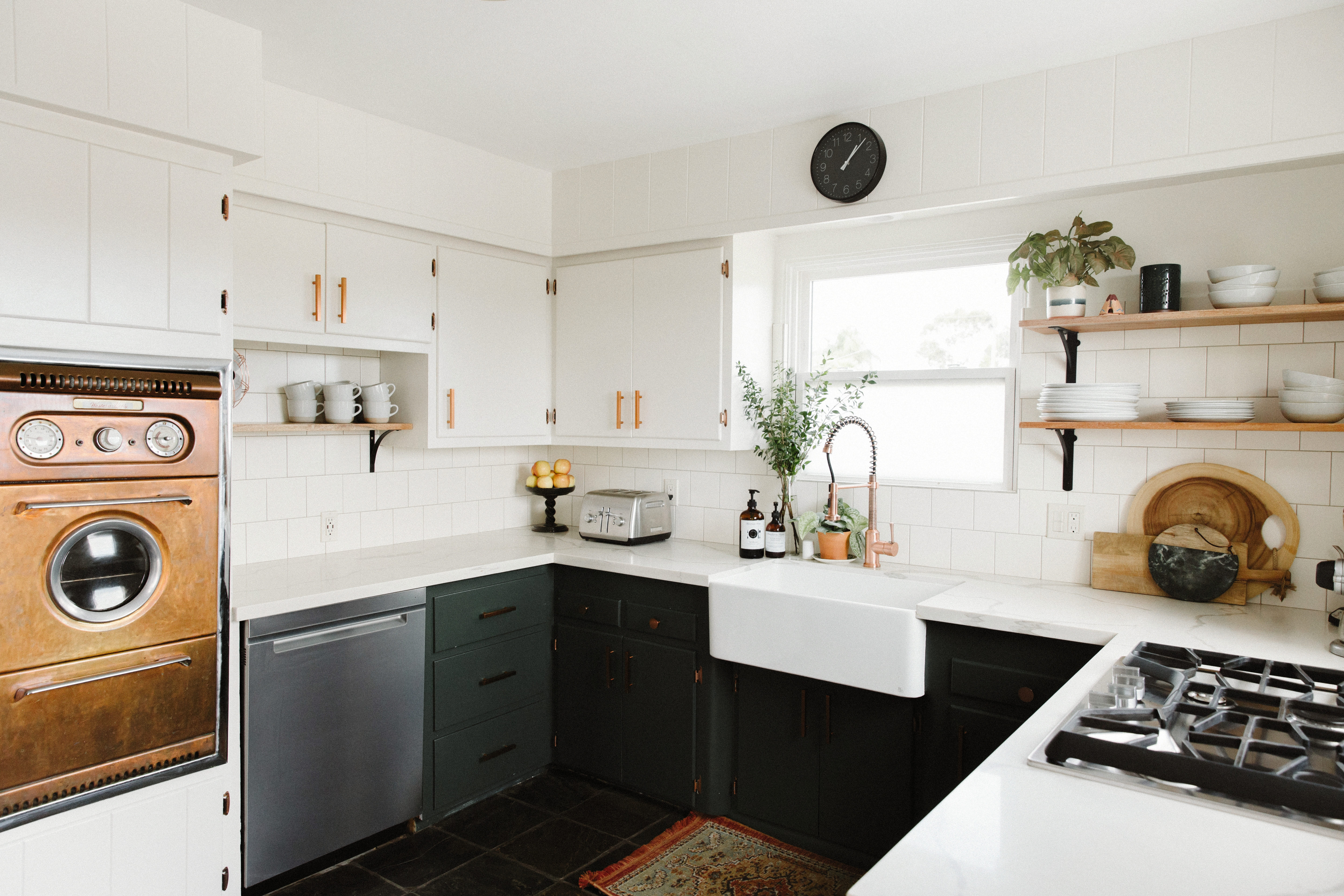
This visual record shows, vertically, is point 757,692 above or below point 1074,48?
below

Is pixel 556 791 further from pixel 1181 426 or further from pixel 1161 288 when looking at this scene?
pixel 1161 288

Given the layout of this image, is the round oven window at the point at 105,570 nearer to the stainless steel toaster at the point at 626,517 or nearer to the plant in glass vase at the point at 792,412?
the stainless steel toaster at the point at 626,517

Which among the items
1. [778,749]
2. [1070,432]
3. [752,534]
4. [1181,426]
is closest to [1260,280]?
[1181,426]

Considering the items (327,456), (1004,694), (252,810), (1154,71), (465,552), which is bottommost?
(252,810)

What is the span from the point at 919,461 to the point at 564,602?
4.81ft

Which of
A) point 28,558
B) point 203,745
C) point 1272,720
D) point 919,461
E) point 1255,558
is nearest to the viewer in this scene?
point 1272,720

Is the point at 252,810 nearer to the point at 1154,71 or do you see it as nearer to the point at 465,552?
the point at 465,552

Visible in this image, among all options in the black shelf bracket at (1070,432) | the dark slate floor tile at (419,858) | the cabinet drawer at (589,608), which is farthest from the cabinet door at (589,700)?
the black shelf bracket at (1070,432)

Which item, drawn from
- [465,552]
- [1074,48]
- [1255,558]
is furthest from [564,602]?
[1074,48]

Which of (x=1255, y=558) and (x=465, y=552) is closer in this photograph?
(x=1255, y=558)

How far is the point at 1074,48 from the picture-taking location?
239 centimetres

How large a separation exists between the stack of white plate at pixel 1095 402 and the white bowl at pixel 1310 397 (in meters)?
0.36

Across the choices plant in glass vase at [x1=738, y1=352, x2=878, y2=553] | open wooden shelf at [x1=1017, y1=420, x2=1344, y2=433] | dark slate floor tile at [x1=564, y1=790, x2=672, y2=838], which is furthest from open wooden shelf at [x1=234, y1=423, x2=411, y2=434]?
open wooden shelf at [x1=1017, y1=420, x2=1344, y2=433]

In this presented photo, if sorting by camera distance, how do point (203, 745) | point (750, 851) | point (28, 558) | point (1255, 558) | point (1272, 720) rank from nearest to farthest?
point (1272, 720), point (28, 558), point (203, 745), point (1255, 558), point (750, 851)
